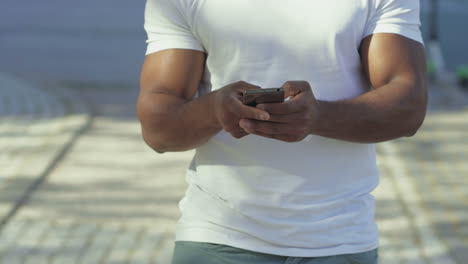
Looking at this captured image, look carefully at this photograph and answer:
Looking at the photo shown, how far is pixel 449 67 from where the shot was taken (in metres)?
11.7

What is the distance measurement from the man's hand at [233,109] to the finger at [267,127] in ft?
0.04

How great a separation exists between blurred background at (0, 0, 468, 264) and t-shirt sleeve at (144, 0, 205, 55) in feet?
8.44

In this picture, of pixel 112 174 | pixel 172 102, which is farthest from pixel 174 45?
pixel 112 174

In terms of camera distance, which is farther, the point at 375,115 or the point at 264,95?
the point at 375,115

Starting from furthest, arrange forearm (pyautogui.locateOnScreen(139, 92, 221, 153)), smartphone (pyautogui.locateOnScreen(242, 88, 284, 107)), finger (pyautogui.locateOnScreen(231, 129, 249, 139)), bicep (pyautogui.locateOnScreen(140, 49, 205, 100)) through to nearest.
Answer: bicep (pyautogui.locateOnScreen(140, 49, 205, 100)) → forearm (pyautogui.locateOnScreen(139, 92, 221, 153)) → finger (pyautogui.locateOnScreen(231, 129, 249, 139)) → smartphone (pyautogui.locateOnScreen(242, 88, 284, 107))

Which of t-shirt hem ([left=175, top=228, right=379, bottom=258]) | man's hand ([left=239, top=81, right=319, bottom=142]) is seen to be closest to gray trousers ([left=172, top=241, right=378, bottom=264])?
t-shirt hem ([left=175, top=228, right=379, bottom=258])

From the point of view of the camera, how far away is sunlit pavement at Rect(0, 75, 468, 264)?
4.87 m

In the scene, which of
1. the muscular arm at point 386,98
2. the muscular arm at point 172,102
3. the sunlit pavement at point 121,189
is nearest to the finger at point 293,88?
the muscular arm at point 386,98

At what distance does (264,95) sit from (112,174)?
14.2 ft

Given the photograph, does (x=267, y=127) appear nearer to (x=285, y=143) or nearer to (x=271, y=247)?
(x=285, y=143)

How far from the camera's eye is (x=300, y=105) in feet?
6.58

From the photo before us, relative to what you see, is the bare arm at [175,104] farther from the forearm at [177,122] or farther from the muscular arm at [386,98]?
the muscular arm at [386,98]

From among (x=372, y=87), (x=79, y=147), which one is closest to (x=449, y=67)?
(x=79, y=147)

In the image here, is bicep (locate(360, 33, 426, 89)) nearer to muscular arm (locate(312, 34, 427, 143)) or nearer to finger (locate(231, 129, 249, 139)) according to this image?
muscular arm (locate(312, 34, 427, 143))
